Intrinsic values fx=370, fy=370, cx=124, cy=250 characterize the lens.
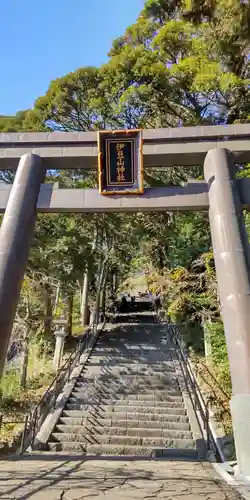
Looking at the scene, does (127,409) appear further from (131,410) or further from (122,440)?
(122,440)

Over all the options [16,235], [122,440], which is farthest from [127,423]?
[16,235]

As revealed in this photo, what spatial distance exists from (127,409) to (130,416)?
1.38ft

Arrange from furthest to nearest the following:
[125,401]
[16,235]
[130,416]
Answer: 1. [125,401]
2. [130,416]
3. [16,235]

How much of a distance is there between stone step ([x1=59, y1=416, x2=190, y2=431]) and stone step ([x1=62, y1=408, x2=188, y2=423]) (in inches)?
4.7

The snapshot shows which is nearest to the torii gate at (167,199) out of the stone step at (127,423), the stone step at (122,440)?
the stone step at (122,440)

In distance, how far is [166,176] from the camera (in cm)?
1698

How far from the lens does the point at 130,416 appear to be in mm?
9906

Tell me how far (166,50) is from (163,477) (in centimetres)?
1545

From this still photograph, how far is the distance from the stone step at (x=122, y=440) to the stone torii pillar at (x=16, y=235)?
4.53 metres

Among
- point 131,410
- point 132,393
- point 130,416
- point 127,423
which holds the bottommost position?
point 127,423

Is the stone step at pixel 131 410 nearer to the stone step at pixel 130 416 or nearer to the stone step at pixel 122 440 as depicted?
the stone step at pixel 130 416

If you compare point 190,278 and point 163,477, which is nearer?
point 163,477

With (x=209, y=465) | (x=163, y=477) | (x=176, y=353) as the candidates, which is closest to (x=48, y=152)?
(x=163, y=477)

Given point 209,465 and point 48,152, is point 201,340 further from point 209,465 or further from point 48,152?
point 48,152
